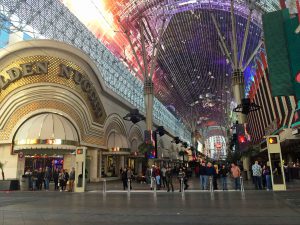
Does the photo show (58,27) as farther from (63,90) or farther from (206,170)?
(206,170)

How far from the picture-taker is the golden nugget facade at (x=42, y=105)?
25.4m

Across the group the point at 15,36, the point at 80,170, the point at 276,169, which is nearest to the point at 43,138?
the point at 80,170

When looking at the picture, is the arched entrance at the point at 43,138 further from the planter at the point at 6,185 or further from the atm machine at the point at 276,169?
the atm machine at the point at 276,169

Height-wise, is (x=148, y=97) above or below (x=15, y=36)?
below

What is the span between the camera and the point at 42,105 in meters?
26.2

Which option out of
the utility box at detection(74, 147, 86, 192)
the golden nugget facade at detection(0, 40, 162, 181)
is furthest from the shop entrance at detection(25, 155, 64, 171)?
the utility box at detection(74, 147, 86, 192)

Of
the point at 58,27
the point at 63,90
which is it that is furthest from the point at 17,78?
the point at 58,27

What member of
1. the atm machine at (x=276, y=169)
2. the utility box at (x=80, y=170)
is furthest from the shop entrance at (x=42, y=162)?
the atm machine at (x=276, y=169)

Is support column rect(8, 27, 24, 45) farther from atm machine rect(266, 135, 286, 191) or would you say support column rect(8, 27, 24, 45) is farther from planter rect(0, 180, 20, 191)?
atm machine rect(266, 135, 286, 191)

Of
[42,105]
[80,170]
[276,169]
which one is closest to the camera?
[276,169]

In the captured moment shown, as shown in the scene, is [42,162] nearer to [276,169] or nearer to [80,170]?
[80,170]

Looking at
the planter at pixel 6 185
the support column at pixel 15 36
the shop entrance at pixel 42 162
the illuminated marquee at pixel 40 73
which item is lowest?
the planter at pixel 6 185

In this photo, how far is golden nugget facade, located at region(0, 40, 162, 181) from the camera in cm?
2536

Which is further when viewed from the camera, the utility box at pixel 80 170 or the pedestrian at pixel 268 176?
the utility box at pixel 80 170
